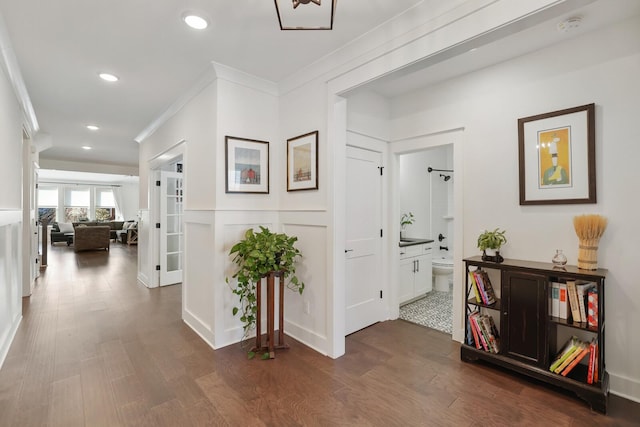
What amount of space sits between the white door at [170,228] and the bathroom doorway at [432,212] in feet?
11.7

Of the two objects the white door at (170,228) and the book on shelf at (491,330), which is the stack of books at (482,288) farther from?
the white door at (170,228)

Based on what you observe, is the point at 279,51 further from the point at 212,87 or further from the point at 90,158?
the point at 90,158

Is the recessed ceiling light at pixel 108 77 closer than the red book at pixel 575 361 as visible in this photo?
No

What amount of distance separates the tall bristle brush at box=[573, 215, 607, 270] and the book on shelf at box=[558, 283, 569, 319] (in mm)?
186

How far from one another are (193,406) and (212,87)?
253 centimetres

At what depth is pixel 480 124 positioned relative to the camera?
106 inches

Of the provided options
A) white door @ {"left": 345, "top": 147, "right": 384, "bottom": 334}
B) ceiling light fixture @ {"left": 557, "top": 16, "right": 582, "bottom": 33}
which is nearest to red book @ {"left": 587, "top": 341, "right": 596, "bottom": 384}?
white door @ {"left": 345, "top": 147, "right": 384, "bottom": 334}

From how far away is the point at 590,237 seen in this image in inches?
78.5

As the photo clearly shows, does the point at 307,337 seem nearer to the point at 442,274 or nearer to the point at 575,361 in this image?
the point at 575,361

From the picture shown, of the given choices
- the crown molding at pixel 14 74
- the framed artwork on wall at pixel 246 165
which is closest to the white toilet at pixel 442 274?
the framed artwork on wall at pixel 246 165

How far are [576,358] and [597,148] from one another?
1438 millimetres

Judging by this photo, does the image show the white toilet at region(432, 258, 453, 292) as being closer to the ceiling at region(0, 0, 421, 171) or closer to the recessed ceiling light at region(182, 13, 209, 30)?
the ceiling at region(0, 0, 421, 171)

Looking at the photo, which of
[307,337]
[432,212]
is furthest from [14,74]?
[432,212]

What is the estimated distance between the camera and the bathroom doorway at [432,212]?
399cm
